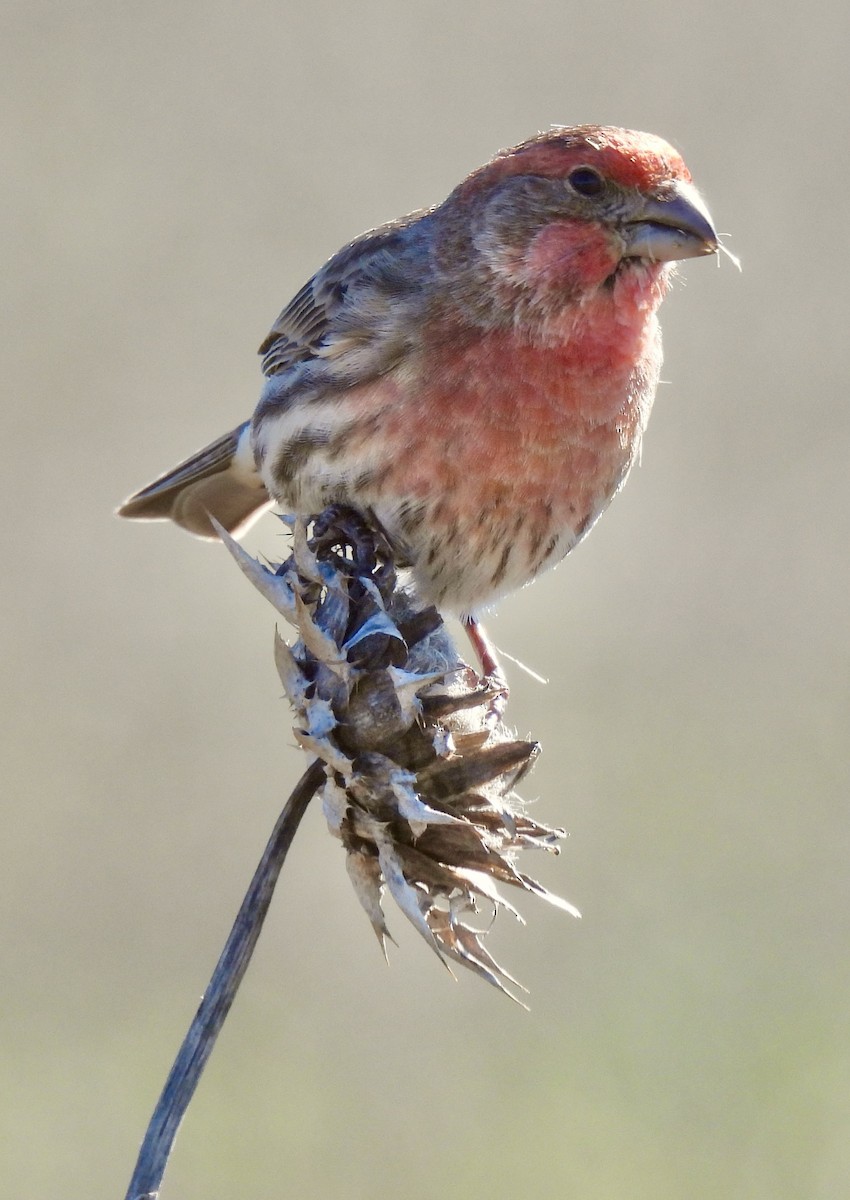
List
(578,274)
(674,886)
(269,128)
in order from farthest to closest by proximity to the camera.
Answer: (269,128), (674,886), (578,274)

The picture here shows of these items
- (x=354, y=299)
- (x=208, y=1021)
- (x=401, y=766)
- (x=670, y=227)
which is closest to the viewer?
(x=208, y=1021)

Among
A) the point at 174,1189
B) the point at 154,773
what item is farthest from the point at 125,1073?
the point at 154,773

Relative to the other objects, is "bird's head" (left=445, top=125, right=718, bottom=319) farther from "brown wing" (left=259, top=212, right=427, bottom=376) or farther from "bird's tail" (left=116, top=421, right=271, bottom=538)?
"bird's tail" (left=116, top=421, right=271, bottom=538)

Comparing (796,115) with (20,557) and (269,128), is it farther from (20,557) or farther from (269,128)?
(20,557)

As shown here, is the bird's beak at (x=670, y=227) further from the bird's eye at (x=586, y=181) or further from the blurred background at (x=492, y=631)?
the blurred background at (x=492, y=631)

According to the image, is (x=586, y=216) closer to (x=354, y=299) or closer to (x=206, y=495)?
(x=354, y=299)

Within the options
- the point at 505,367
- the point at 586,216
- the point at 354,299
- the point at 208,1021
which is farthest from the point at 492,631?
the point at 208,1021
